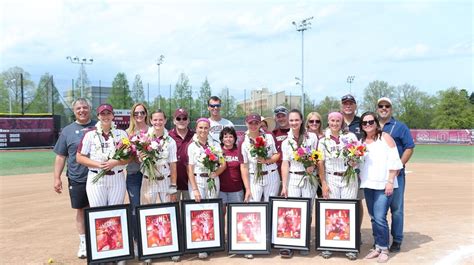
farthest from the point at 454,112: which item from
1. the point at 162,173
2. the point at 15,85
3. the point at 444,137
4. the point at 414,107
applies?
the point at 162,173

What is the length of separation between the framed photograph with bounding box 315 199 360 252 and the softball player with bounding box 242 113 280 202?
0.69m

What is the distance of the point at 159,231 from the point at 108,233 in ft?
2.08

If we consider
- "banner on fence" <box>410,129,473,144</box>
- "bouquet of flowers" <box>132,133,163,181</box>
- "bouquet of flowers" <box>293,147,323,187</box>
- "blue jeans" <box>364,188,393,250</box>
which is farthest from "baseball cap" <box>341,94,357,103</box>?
"banner on fence" <box>410,129,473,144</box>

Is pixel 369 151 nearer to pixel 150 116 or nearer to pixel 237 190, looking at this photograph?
pixel 237 190

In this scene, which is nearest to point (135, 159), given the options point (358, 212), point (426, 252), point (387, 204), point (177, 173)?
point (177, 173)

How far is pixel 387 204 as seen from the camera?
5.33 m

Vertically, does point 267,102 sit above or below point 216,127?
above

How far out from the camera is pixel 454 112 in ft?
192

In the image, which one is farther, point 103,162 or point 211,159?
point 211,159

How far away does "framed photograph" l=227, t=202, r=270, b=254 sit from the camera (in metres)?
5.38

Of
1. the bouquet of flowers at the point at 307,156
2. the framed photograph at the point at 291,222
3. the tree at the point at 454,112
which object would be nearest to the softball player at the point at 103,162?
the framed photograph at the point at 291,222

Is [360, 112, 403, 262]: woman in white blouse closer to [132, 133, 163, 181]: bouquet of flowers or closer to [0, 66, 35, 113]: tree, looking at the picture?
[132, 133, 163, 181]: bouquet of flowers

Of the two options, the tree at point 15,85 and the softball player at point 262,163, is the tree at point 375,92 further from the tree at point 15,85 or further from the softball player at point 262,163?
the softball player at point 262,163

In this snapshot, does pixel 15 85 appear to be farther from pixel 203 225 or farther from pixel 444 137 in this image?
pixel 203 225
